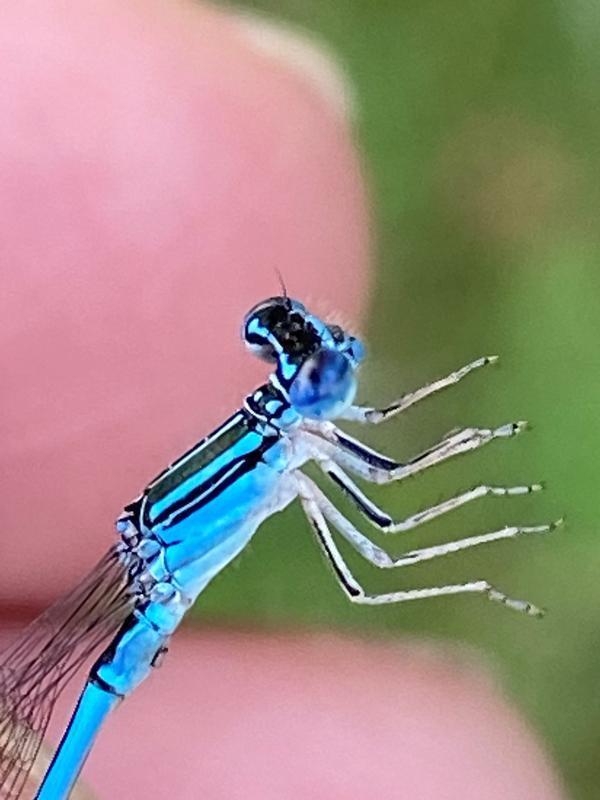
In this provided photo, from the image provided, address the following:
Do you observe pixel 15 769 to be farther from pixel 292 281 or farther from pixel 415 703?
pixel 292 281

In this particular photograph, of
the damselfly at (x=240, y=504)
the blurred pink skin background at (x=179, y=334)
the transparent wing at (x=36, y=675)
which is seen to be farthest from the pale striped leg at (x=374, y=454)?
the blurred pink skin background at (x=179, y=334)

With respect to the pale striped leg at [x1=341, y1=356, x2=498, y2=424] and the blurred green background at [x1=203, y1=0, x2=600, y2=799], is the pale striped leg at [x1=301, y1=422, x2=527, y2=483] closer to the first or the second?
the pale striped leg at [x1=341, y1=356, x2=498, y2=424]

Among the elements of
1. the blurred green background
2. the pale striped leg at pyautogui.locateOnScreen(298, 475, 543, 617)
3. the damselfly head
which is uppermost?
the blurred green background

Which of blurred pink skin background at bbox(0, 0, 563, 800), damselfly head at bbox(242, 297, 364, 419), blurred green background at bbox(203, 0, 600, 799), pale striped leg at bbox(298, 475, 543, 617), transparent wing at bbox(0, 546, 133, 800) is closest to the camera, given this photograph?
damselfly head at bbox(242, 297, 364, 419)

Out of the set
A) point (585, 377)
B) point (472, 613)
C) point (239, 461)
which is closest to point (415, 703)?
point (472, 613)

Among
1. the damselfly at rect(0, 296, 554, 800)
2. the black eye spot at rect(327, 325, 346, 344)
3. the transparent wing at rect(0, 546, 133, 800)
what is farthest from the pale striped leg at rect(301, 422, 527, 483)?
the transparent wing at rect(0, 546, 133, 800)

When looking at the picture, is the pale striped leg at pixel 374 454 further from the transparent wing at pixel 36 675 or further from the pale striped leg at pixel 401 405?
the transparent wing at pixel 36 675

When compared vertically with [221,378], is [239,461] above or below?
below

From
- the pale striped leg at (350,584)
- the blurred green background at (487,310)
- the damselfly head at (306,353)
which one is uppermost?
the blurred green background at (487,310)

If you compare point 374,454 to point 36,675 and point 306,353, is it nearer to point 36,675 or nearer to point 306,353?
point 306,353
